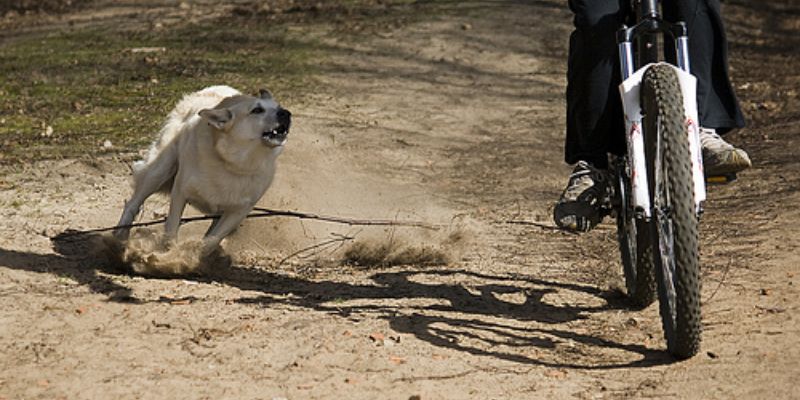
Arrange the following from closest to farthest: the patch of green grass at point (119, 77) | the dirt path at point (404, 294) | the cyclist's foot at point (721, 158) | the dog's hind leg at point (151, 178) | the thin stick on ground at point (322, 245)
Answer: the dirt path at point (404, 294) < the cyclist's foot at point (721, 158) < the thin stick on ground at point (322, 245) < the dog's hind leg at point (151, 178) < the patch of green grass at point (119, 77)

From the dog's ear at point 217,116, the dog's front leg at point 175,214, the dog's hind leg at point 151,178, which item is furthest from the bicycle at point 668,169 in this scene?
the dog's hind leg at point 151,178

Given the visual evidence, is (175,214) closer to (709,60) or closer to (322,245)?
(322,245)

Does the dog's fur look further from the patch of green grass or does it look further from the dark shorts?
the patch of green grass

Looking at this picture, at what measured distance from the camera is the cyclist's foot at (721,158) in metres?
4.86

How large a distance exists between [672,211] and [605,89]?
3.20ft

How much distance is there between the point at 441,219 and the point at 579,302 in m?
2.21

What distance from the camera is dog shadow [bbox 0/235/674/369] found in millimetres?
4996

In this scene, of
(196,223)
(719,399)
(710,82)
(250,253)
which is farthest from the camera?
(196,223)

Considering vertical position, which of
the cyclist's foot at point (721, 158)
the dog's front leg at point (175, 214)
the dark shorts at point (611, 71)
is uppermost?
the dark shorts at point (611, 71)

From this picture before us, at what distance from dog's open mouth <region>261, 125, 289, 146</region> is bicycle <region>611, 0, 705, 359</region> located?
225 centimetres

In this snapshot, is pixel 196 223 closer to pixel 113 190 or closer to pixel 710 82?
pixel 113 190

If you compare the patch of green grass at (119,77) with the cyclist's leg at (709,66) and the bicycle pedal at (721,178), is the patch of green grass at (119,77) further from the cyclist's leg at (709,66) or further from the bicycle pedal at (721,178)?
the bicycle pedal at (721,178)

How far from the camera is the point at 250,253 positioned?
7141mm

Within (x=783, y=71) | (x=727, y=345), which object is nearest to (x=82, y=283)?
(x=727, y=345)
